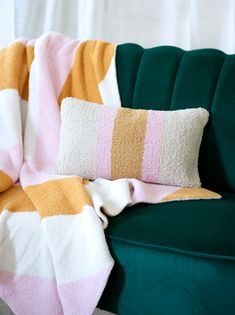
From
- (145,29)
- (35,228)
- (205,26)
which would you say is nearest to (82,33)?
(145,29)

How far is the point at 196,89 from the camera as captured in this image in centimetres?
130

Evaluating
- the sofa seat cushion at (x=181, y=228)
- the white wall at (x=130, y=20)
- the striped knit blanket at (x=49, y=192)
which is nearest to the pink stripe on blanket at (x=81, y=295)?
the striped knit blanket at (x=49, y=192)

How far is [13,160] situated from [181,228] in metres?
0.64

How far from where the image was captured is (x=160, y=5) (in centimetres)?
155

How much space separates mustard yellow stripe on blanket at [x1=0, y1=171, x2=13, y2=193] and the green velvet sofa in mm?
388

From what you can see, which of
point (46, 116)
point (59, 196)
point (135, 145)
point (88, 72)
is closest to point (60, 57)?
point (88, 72)

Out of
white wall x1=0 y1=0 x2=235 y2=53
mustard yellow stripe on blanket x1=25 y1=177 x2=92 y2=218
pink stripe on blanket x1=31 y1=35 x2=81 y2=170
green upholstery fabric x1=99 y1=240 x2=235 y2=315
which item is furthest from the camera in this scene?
white wall x1=0 y1=0 x2=235 y2=53

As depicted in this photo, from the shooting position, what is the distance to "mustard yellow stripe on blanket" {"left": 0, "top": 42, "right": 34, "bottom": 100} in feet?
4.44

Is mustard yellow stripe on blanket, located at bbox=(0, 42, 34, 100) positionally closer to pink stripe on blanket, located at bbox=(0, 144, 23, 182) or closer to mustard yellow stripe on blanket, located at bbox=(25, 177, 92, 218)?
→ pink stripe on blanket, located at bbox=(0, 144, 23, 182)

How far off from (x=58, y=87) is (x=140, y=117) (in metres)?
0.36

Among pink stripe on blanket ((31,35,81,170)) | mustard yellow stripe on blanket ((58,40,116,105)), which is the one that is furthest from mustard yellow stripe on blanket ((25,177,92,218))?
mustard yellow stripe on blanket ((58,40,116,105))

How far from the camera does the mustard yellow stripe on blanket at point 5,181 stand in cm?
117

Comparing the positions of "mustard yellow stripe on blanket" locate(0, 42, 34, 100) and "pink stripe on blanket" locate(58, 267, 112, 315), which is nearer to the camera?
"pink stripe on blanket" locate(58, 267, 112, 315)

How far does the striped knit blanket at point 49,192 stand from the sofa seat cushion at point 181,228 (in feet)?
0.15
